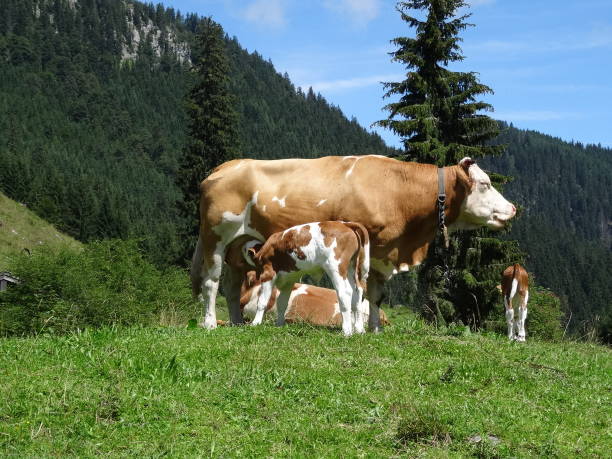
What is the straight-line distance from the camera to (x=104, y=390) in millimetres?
6141

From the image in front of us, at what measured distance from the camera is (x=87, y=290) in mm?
24656

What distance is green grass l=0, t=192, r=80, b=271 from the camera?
198 ft

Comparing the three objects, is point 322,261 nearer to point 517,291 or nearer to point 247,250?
point 247,250

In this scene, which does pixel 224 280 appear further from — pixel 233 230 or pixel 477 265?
pixel 477 265

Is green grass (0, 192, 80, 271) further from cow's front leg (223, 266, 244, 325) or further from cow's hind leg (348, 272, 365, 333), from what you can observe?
cow's hind leg (348, 272, 365, 333)

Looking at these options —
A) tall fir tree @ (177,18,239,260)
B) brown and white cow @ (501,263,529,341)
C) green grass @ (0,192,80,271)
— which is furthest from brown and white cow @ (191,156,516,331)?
green grass @ (0,192,80,271)

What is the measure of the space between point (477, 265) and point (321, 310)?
17208 millimetres

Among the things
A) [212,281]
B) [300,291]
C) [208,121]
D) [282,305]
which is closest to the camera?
[282,305]

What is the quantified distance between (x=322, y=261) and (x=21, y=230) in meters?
61.3

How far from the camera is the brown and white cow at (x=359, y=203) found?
1088 cm

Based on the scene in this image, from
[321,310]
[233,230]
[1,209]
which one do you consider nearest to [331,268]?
[233,230]

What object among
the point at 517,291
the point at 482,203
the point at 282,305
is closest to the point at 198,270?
the point at 282,305

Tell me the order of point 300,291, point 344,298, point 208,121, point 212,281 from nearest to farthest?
point 344,298
point 212,281
point 300,291
point 208,121

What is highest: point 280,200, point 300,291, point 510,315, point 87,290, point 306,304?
point 280,200
